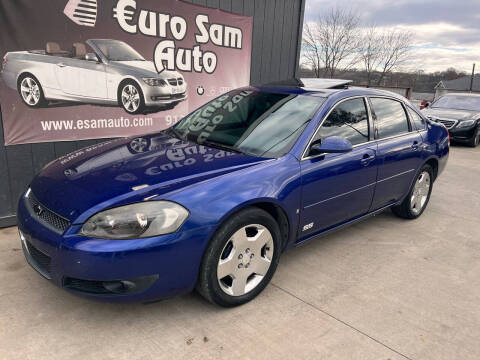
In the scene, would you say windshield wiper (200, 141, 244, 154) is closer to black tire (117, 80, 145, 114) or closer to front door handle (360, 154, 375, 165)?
front door handle (360, 154, 375, 165)

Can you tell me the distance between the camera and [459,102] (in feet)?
40.4

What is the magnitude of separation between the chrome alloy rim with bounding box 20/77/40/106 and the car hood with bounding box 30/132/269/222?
139cm

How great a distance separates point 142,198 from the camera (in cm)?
233

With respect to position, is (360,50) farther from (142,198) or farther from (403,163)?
(142,198)

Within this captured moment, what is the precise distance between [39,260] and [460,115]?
1215 cm

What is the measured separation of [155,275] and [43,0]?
3.36 m

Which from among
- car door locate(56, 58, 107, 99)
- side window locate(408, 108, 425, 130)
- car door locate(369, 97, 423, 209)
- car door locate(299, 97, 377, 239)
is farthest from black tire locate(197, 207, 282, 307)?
car door locate(56, 58, 107, 99)

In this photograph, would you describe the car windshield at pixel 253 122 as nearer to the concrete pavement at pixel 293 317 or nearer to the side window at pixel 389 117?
the side window at pixel 389 117

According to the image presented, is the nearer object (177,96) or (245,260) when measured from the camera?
(245,260)

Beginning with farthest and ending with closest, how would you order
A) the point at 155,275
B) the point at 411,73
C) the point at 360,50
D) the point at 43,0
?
the point at 411,73 < the point at 360,50 < the point at 43,0 < the point at 155,275

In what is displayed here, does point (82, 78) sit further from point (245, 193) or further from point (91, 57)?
point (245, 193)

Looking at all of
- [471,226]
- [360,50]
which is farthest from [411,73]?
[471,226]

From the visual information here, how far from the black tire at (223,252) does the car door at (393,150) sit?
1619 mm

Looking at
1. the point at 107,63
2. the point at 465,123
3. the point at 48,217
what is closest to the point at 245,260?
the point at 48,217
